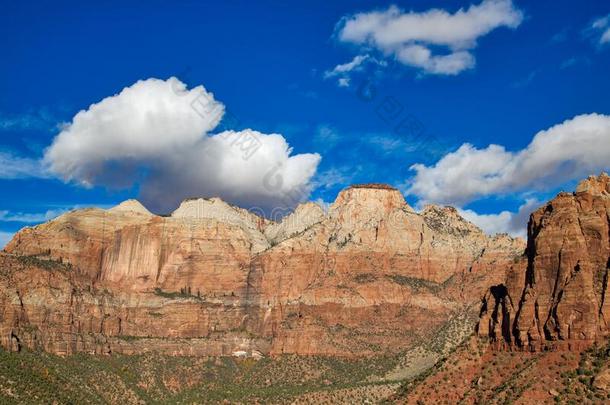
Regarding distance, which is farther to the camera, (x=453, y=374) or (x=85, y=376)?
(x=85, y=376)

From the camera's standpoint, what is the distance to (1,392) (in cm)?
15562

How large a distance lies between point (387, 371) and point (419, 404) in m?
86.6

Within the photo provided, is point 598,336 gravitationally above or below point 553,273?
below

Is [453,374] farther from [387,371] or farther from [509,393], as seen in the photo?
[387,371]

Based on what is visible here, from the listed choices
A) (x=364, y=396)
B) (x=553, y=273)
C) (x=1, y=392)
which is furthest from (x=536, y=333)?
(x=1, y=392)

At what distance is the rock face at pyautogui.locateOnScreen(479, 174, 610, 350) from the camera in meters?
102

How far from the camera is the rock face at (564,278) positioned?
335 ft

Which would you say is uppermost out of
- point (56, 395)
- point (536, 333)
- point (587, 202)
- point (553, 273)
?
point (587, 202)

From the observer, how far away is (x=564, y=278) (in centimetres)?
10538

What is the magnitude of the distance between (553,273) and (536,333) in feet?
23.1

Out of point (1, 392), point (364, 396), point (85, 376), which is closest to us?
point (1, 392)

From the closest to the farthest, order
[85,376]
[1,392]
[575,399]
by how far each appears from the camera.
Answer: [575,399] < [1,392] < [85,376]

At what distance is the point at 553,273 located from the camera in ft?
352

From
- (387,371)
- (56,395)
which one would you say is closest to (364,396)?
(387,371)
